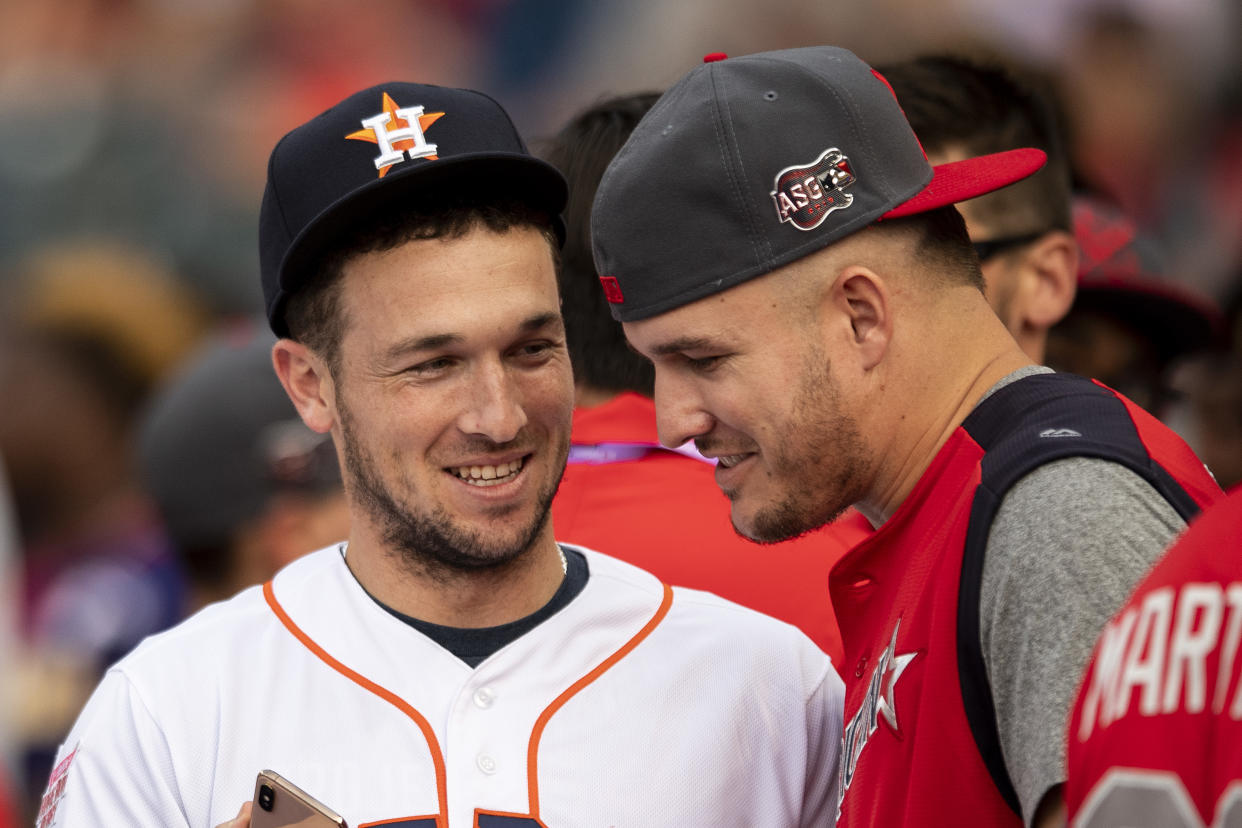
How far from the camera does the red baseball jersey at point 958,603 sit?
1.65m

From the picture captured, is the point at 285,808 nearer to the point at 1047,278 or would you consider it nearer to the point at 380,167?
the point at 380,167

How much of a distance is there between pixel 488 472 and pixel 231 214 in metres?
5.89

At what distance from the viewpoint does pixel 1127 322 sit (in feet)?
13.7

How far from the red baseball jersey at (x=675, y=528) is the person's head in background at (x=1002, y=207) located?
2.33ft

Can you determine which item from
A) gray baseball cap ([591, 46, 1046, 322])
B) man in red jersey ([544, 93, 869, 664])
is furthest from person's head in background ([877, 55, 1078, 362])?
gray baseball cap ([591, 46, 1046, 322])

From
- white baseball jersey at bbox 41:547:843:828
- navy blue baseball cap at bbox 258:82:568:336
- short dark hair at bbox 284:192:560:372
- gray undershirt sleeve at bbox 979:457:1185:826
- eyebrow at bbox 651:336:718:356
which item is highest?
navy blue baseball cap at bbox 258:82:568:336

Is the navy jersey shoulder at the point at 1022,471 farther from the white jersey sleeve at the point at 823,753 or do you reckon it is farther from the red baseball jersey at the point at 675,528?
the red baseball jersey at the point at 675,528

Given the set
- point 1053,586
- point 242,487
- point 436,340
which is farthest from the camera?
point 242,487

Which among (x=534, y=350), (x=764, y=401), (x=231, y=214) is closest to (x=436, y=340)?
(x=534, y=350)

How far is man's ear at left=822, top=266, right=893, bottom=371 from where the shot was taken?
6.78 feet

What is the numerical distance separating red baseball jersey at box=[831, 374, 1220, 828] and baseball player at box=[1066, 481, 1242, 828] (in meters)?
0.45

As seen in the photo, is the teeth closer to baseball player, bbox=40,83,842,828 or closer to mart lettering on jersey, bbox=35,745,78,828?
baseball player, bbox=40,83,842,828

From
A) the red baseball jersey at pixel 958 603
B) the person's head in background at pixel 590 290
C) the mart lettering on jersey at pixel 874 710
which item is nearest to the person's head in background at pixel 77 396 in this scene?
the person's head in background at pixel 590 290

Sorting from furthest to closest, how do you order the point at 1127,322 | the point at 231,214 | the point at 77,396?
the point at 231,214, the point at 77,396, the point at 1127,322
